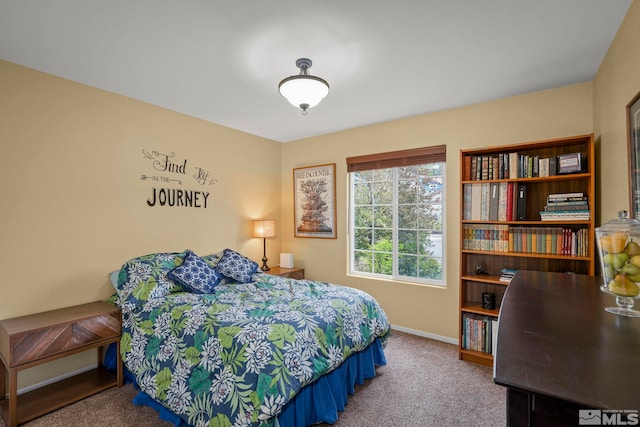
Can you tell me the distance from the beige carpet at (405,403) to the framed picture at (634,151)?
1618 millimetres

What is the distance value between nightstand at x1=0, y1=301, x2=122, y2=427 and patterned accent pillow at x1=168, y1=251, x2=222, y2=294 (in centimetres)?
53

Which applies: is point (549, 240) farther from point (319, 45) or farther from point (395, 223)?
point (319, 45)

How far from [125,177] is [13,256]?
1.08 m

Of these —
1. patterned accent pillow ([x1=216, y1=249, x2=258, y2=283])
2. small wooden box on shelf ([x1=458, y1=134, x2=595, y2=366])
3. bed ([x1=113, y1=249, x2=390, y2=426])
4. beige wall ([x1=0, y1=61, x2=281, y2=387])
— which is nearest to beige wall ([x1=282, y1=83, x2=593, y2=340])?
small wooden box on shelf ([x1=458, y1=134, x2=595, y2=366])

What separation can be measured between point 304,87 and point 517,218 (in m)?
2.26

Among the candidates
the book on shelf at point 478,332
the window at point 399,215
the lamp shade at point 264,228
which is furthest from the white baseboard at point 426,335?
the lamp shade at point 264,228

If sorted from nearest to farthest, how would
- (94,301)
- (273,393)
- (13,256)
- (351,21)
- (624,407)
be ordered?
(624,407) < (273,393) < (351,21) < (13,256) < (94,301)

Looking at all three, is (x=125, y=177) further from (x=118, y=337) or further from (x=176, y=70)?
(x=118, y=337)

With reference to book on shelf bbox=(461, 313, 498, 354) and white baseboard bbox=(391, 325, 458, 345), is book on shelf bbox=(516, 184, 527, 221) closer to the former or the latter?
book on shelf bbox=(461, 313, 498, 354)

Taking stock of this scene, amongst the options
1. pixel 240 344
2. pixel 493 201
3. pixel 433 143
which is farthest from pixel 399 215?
pixel 240 344

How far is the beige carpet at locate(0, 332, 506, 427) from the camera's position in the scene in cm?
209

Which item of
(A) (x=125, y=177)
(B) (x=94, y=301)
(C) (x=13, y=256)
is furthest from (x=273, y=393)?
(A) (x=125, y=177)

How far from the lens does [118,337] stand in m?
2.52

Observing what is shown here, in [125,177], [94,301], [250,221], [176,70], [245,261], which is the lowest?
[94,301]
